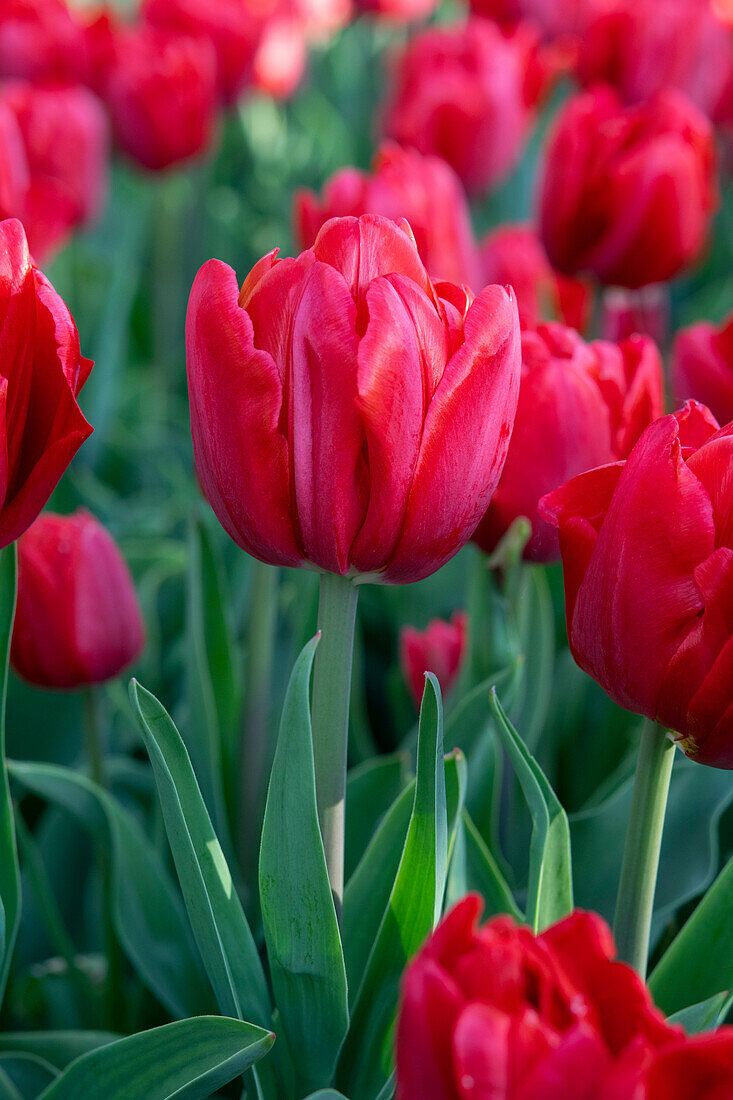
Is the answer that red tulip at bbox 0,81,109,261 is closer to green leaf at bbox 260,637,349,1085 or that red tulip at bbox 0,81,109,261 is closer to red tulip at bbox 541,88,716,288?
red tulip at bbox 541,88,716,288

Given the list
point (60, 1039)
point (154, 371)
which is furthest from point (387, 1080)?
point (154, 371)

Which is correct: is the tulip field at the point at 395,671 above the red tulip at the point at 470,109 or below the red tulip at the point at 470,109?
below

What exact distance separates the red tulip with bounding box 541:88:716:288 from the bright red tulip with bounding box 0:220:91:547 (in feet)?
2.00

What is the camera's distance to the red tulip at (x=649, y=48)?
1.41 m

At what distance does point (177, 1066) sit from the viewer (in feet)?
1.37

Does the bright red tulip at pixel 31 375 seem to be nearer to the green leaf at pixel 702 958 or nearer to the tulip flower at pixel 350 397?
the tulip flower at pixel 350 397

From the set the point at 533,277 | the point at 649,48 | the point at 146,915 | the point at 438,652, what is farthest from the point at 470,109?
the point at 146,915

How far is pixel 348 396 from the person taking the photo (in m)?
0.36

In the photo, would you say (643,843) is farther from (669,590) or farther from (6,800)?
(6,800)

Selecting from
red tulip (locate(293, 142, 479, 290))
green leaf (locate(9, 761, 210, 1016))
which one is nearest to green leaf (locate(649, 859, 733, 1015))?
green leaf (locate(9, 761, 210, 1016))

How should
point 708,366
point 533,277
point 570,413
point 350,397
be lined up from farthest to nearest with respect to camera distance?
point 533,277
point 708,366
point 570,413
point 350,397

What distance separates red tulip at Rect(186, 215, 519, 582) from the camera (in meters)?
0.36

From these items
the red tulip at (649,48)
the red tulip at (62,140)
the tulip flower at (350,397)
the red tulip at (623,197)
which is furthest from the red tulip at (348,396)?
the red tulip at (649,48)

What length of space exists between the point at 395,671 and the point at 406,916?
18.6 inches
